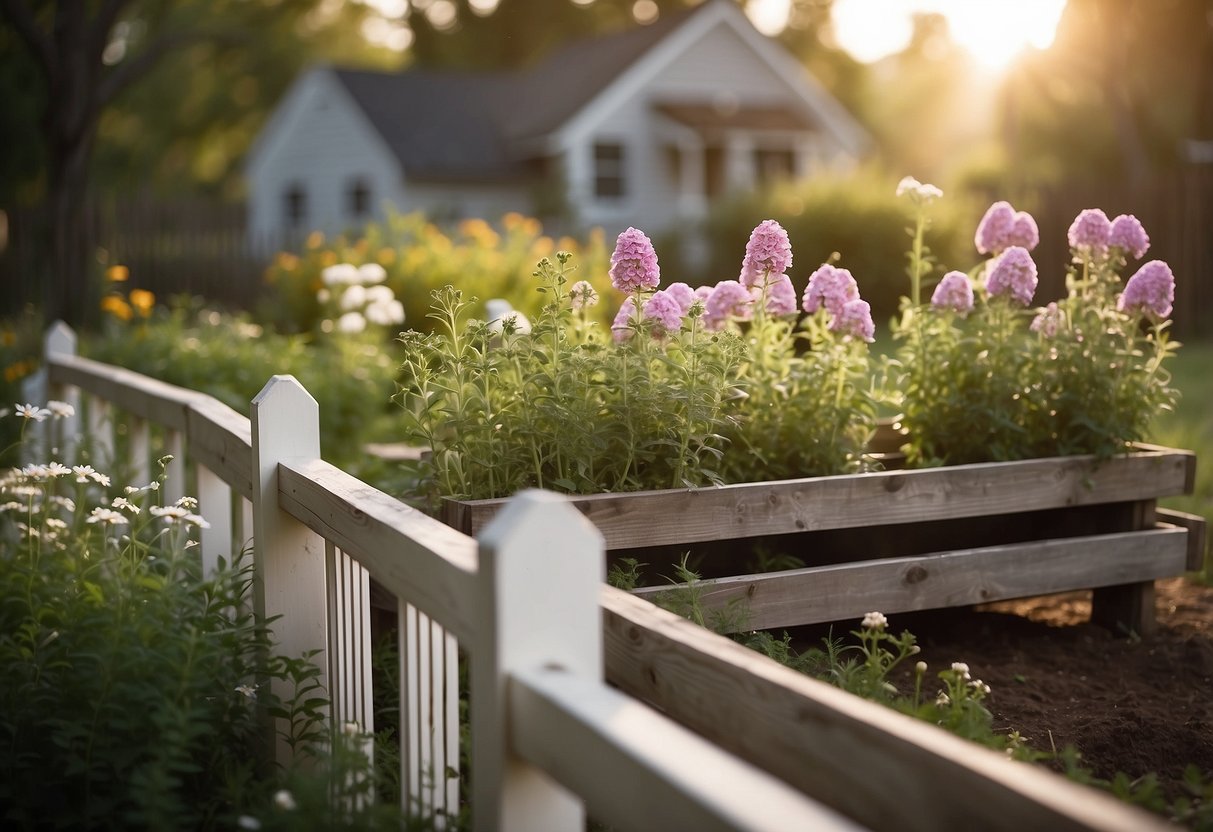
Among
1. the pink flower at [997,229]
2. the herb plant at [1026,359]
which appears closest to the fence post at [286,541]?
the herb plant at [1026,359]

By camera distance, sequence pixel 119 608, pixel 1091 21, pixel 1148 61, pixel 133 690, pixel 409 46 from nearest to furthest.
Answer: pixel 133 690
pixel 119 608
pixel 1091 21
pixel 1148 61
pixel 409 46

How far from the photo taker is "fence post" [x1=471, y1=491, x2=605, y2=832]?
1.71 metres

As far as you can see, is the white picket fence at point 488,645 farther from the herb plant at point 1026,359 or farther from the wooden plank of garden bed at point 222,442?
the herb plant at point 1026,359

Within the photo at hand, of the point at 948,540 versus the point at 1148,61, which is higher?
the point at 1148,61

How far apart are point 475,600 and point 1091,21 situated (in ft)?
79.4

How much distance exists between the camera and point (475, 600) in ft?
6.03

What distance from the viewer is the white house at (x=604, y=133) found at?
2414cm

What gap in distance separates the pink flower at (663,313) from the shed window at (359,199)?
75.9 feet

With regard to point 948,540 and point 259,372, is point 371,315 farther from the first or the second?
point 948,540

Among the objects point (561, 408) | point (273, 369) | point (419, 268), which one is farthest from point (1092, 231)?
point (419, 268)

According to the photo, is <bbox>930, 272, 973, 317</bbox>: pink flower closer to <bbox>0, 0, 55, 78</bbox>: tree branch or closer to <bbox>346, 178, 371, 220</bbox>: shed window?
<bbox>0, 0, 55, 78</bbox>: tree branch

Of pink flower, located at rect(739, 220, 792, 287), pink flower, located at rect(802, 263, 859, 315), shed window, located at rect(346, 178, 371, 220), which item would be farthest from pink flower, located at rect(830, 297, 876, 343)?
shed window, located at rect(346, 178, 371, 220)

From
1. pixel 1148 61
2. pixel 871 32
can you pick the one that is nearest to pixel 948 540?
pixel 1148 61

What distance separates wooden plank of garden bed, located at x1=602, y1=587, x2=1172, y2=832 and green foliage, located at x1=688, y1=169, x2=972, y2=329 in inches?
553
